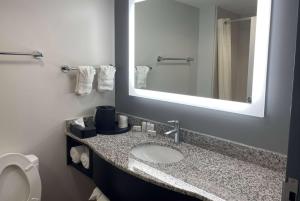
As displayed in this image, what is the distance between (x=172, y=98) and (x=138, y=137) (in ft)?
1.22

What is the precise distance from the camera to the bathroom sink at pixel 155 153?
1597 mm

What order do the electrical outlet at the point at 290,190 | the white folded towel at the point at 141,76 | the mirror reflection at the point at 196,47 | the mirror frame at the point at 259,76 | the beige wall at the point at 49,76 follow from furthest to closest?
the white folded towel at the point at 141,76 → the beige wall at the point at 49,76 → the mirror reflection at the point at 196,47 → the mirror frame at the point at 259,76 → the electrical outlet at the point at 290,190

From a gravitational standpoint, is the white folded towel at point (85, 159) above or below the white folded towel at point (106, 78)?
below

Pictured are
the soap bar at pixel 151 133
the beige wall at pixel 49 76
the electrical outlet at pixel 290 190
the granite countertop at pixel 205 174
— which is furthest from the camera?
the soap bar at pixel 151 133

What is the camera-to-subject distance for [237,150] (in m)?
1.39

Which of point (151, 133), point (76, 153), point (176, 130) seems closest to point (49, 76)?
point (76, 153)

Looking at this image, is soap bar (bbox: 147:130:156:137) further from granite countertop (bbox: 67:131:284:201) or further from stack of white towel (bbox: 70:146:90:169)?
stack of white towel (bbox: 70:146:90:169)

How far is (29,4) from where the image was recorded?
168cm

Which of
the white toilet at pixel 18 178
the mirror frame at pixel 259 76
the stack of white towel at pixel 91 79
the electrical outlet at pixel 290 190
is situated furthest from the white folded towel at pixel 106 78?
the electrical outlet at pixel 290 190

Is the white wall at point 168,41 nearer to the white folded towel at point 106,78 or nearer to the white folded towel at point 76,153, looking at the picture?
the white folded towel at point 106,78

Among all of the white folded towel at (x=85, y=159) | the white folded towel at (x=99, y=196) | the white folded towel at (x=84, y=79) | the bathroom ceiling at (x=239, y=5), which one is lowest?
the white folded towel at (x=99, y=196)

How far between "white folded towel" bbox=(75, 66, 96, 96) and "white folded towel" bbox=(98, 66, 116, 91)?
0.08 m

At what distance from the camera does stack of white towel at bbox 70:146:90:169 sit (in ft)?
5.69

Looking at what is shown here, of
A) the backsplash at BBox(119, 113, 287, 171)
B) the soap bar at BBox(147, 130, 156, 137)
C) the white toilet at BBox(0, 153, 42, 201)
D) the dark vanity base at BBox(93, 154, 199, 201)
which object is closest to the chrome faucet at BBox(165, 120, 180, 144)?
the backsplash at BBox(119, 113, 287, 171)
